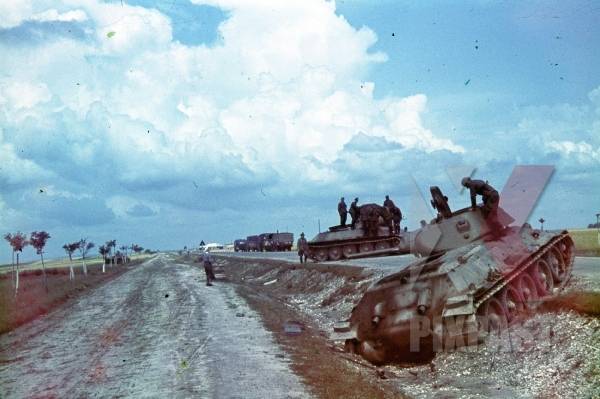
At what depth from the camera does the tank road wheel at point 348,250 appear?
41.8 meters

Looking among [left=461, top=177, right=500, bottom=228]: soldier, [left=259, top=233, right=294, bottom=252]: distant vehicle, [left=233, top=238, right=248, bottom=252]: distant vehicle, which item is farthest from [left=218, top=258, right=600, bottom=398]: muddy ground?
[left=233, top=238, right=248, bottom=252]: distant vehicle

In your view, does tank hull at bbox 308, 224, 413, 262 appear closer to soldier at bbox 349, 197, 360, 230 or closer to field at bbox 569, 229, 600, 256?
soldier at bbox 349, 197, 360, 230

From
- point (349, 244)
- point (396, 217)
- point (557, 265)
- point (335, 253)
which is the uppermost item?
point (396, 217)

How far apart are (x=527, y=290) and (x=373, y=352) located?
4.17 meters

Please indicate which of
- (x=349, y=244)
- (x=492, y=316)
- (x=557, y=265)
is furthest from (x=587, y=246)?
(x=492, y=316)

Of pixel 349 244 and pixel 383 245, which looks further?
pixel 349 244

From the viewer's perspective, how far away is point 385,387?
1206cm

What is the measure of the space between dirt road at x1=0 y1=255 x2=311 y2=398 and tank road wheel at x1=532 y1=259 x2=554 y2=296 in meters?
6.69

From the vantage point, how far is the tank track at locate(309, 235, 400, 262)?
40781 millimetres

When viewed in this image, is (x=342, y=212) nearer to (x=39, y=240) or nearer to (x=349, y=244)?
(x=349, y=244)

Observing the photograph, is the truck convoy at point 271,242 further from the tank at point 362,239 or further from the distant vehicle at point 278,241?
the tank at point 362,239

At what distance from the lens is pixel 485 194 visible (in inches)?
694

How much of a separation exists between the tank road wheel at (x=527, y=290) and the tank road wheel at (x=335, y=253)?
26.0 metres

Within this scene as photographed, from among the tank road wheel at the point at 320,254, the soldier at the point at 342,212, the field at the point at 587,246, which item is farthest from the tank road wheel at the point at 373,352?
the tank road wheel at the point at 320,254
